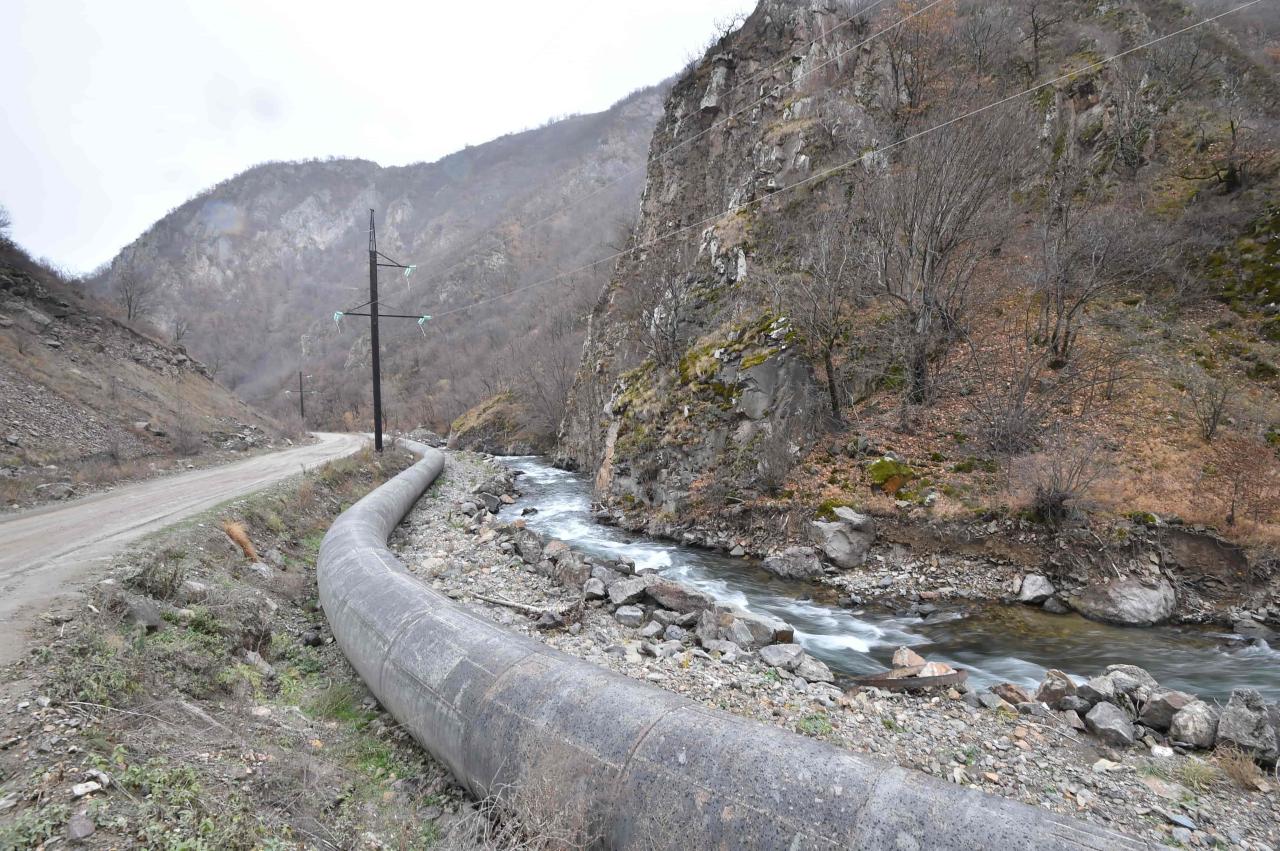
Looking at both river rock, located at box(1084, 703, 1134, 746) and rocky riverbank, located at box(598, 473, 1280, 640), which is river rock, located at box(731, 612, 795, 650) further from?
→ river rock, located at box(1084, 703, 1134, 746)

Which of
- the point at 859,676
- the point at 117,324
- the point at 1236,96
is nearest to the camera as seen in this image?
the point at 859,676

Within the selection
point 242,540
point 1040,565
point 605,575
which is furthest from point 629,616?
point 1040,565

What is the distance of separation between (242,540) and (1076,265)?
851 inches

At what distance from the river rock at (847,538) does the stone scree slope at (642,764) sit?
29.3 ft

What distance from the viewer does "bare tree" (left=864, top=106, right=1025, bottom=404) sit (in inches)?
585

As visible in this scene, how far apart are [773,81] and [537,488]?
2839cm

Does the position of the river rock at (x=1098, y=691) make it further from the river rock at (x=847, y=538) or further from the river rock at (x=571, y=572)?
the river rock at (x=571, y=572)

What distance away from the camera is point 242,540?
9.36 m

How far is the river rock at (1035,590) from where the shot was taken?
32.1 ft

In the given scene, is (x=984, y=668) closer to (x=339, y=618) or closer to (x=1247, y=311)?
(x=339, y=618)

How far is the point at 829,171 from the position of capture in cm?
2425

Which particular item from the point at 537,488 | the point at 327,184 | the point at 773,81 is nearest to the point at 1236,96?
the point at 773,81

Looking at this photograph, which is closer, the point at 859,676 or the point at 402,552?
the point at 859,676

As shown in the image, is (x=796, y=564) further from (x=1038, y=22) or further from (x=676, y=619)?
(x=1038, y=22)
